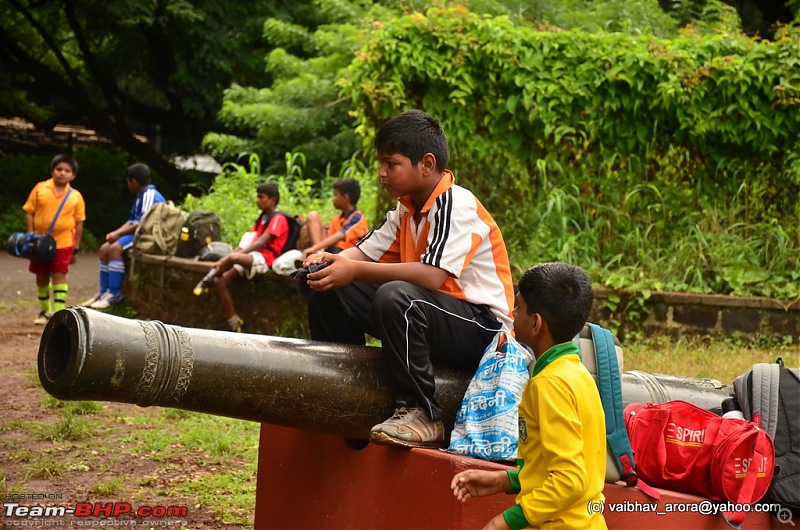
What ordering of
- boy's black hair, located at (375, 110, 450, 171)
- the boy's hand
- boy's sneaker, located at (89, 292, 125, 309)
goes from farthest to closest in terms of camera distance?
boy's sneaker, located at (89, 292, 125, 309) → boy's black hair, located at (375, 110, 450, 171) → the boy's hand

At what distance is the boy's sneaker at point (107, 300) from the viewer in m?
11.0

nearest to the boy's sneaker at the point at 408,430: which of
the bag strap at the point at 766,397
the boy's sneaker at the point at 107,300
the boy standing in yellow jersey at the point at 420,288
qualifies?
the boy standing in yellow jersey at the point at 420,288

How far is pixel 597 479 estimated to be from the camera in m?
2.80

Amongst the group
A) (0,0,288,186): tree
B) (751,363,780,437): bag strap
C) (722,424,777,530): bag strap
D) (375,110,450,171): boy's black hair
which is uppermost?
(0,0,288,186): tree

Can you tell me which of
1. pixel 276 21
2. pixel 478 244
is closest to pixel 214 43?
pixel 276 21

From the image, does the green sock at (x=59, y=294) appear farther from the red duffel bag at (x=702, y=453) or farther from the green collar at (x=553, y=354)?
the green collar at (x=553, y=354)

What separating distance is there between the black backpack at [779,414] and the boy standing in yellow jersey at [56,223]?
27.5 feet

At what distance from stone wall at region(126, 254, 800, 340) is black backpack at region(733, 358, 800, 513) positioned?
17.3 feet

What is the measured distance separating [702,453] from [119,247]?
9004 millimetres

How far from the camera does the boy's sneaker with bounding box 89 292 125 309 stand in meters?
11.0

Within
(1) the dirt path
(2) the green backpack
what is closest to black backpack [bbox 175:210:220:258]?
(2) the green backpack

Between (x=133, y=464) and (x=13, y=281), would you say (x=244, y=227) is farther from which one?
(x=133, y=464)

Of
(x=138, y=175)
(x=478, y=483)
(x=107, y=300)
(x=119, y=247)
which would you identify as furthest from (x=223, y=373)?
(x=138, y=175)

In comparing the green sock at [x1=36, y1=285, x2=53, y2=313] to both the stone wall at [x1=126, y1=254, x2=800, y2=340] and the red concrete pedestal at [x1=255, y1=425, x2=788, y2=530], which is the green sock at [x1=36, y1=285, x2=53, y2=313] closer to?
the stone wall at [x1=126, y1=254, x2=800, y2=340]
